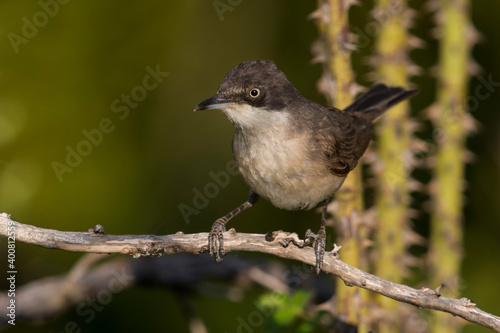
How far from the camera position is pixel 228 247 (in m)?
3.22

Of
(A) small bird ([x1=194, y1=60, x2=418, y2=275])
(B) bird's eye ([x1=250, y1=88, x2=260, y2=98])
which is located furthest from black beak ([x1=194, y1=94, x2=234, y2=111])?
(B) bird's eye ([x1=250, y1=88, x2=260, y2=98])

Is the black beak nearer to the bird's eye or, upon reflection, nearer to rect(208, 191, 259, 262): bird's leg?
the bird's eye

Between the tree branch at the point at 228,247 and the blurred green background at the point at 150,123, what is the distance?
1.21 meters

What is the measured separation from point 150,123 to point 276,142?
121 cm

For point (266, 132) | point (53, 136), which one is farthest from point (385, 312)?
point (53, 136)

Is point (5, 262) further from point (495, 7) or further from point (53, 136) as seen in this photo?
point (495, 7)

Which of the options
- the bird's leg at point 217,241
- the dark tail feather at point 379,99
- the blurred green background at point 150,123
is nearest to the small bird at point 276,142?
the bird's leg at point 217,241

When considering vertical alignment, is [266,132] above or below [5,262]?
above

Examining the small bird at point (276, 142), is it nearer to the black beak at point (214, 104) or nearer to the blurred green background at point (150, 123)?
the black beak at point (214, 104)

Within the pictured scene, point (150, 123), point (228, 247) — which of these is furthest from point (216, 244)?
point (150, 123)

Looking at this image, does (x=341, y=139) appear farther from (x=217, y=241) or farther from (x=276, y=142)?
(x=217, y=241)

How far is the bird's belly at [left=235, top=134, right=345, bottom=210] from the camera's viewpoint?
154 inches

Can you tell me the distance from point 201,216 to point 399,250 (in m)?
1.62

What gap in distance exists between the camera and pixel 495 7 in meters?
5.14
